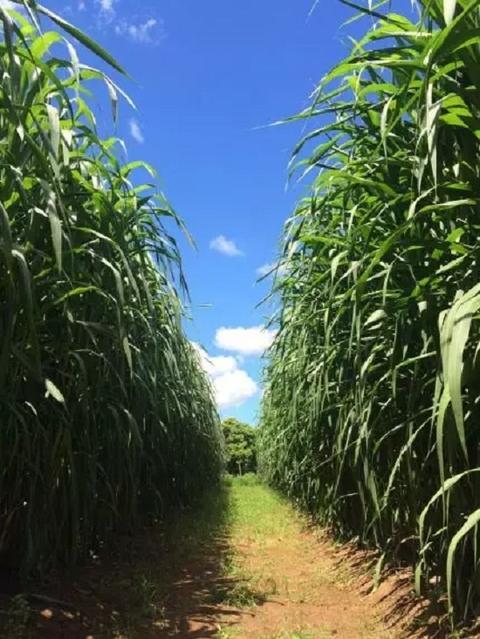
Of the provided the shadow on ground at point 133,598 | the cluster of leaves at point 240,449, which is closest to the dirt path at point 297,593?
the shadow on ground at point 133,598

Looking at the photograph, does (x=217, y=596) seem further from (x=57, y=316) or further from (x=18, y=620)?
(x=57, y=316)

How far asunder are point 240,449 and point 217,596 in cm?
2677

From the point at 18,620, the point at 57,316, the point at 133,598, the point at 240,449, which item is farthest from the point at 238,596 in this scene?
the point at 240,449

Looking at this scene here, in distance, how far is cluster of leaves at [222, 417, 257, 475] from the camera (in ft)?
96.5

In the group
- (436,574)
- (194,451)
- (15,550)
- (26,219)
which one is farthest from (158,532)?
(26,219)

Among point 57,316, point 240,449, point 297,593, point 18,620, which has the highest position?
point 240,449

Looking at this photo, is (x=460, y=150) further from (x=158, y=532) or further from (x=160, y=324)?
(x=158, y=532)

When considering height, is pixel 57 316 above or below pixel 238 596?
above

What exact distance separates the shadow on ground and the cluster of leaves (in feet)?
80.0

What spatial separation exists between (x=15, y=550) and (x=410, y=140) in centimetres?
215

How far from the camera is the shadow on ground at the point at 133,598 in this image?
2467 millimetres

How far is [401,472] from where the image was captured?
2.74 metres

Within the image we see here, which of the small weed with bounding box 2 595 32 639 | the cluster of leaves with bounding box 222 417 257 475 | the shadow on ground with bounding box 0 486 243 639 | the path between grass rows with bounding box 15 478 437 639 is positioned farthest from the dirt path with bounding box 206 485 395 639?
the cluster of leaves with bounding box 222 417 257 475

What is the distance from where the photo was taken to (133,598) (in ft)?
10.2
